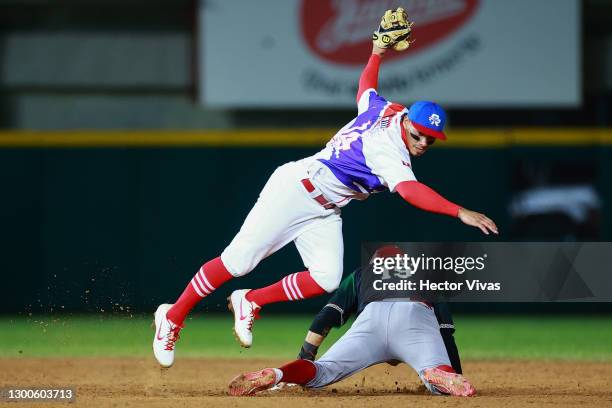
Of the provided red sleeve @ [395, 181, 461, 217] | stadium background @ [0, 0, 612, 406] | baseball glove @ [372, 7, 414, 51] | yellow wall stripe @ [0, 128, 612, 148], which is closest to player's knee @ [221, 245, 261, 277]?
red sleeve @ [395, 181, 461, 217]

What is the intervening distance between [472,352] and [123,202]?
4.18 metres

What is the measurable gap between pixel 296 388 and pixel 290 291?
58cm

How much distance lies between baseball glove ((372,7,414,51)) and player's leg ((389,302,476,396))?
169 centimetres

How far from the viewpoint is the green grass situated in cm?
921

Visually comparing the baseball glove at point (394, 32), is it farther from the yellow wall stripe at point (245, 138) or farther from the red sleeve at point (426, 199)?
the yellow wall stripe at point (245, 138)

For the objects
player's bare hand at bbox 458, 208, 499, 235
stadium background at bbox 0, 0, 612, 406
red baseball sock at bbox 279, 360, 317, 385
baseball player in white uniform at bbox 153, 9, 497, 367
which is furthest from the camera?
stadium background at bbox 0, 0, 612, 406

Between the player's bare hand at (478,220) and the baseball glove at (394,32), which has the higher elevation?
the baseball glove at (394,32)

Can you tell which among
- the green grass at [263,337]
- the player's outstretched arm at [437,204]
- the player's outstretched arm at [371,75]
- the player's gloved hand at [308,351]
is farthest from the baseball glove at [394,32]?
the green grass at [263,337]

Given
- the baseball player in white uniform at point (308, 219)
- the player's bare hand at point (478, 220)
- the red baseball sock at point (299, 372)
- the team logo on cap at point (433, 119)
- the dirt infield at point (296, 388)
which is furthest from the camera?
the baseball player in white uniform at point (308, 219)

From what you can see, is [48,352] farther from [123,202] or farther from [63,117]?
[63,117]

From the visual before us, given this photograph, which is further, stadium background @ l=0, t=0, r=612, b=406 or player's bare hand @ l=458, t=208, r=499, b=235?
stadium background @ l=0, t=0, r=612, b=406

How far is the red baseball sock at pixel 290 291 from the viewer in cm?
641

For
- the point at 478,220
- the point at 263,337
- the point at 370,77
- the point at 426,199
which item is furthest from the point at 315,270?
the point at 263,337

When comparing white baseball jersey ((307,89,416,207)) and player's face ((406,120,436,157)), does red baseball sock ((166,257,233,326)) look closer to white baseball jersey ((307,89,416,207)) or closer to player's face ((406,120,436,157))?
white baseball jersey ((307,89,416,207))
